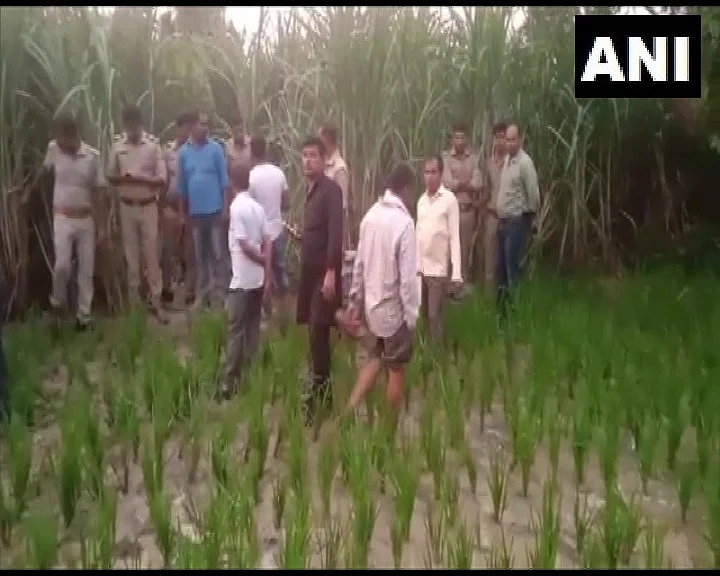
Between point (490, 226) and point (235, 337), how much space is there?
76.2 inches

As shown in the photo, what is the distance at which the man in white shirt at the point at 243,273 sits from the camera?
2965mm

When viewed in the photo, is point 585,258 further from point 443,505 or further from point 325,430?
point 443,505

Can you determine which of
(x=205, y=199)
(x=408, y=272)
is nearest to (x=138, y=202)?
(x=205, y=199)

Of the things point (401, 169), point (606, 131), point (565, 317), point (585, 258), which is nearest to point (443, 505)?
point (401, 169)

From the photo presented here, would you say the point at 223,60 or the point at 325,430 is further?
the point at 223,60

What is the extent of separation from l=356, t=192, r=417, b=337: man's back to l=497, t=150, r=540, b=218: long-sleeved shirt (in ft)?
4.97

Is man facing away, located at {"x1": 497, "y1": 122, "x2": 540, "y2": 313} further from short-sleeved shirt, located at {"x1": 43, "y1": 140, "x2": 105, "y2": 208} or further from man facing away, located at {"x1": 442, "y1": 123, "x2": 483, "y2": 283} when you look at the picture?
short-sleeved shirt, located at {"x1": 43, "y1": 140, "x2": 105, "y2": 208}

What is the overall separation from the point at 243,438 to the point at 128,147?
205 centimetres

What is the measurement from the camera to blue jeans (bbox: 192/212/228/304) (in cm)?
413

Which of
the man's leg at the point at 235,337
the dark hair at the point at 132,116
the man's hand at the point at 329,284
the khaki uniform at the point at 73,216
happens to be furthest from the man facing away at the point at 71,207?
the man's hand at the point at 329,284

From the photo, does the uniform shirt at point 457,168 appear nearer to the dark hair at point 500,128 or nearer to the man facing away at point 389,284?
the dark hair at point 500,128

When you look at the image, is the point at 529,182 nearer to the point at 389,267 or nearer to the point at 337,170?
the point at 337,170

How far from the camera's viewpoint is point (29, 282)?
149 inches

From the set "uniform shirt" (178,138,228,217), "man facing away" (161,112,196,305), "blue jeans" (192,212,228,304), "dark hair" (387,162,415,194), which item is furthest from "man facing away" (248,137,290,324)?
A: "dark hair" (387,162,415,194)
